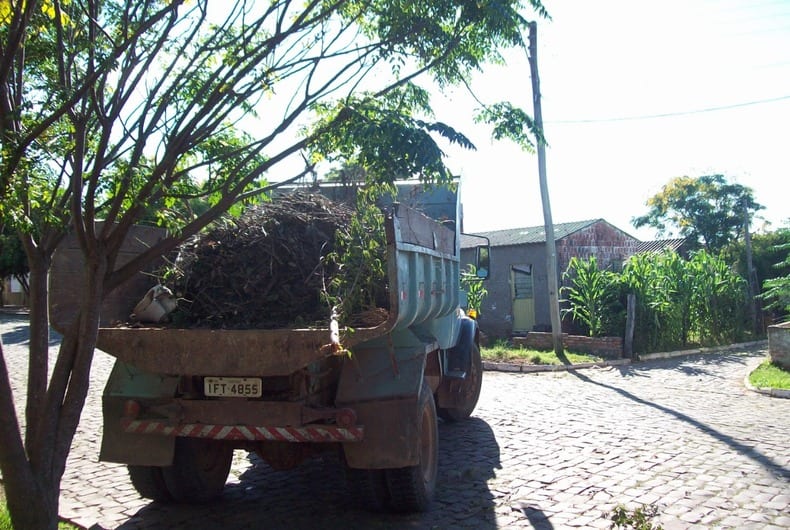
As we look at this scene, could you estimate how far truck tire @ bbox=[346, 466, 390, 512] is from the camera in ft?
16.2

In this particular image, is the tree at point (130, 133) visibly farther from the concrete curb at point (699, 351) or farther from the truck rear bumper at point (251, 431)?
the concrete curb at point (699, 351)

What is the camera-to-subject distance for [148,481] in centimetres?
518

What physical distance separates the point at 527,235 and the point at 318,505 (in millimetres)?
18450

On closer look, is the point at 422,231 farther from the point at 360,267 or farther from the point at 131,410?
the point at 131,410

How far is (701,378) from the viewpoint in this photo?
12047 mm

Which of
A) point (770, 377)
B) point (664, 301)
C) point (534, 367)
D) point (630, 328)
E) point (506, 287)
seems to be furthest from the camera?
point (506, 287)

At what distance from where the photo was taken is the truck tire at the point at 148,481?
203 inches

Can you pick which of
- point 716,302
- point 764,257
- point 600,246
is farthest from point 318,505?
point 764,257

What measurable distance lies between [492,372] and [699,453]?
7.03m

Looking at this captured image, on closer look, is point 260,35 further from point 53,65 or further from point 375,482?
point 375,482

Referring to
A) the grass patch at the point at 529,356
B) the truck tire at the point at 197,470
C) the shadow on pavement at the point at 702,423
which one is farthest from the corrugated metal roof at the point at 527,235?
the truck tire at the point at 197,470

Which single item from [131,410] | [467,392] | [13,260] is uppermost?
[13,260]

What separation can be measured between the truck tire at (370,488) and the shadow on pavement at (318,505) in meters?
0.07

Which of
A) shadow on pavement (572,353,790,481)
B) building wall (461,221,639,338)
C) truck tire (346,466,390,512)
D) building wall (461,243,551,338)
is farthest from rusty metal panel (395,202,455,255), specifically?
building wall (461,243,551,338)
